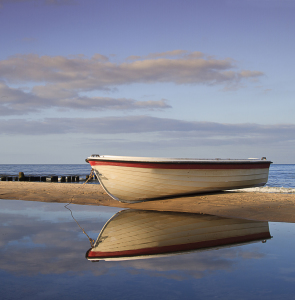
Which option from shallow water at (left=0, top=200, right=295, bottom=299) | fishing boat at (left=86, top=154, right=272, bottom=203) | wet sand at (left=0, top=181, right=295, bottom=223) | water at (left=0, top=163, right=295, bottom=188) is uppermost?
fishing boat at (left=86, top=154, right=272, bottom=203)

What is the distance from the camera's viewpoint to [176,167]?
1133 centimetres

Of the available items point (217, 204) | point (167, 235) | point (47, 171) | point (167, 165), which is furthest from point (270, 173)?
point (167, 235)

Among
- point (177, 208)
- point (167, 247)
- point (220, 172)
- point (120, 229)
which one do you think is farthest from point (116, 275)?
point (220, 172)

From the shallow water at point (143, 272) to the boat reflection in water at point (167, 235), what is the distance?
23 cm

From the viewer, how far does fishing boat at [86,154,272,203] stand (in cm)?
1105

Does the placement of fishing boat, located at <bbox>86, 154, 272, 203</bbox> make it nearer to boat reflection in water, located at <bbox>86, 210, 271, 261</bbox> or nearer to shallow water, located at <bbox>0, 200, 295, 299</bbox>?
boat reflection in water, located at <bbox>86, 210, 271, 261</bbox>

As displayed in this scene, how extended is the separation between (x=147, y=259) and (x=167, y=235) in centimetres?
176

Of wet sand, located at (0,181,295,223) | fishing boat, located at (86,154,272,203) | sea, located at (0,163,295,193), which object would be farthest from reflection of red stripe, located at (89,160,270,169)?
sea, located at (0,163,295,193)

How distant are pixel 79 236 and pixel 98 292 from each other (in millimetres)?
3061

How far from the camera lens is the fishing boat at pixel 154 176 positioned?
Answer: 11.1 metres

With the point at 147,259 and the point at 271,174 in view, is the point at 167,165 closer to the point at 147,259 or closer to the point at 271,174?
the point at 147,259

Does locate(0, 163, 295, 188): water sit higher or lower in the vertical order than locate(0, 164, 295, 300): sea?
lower

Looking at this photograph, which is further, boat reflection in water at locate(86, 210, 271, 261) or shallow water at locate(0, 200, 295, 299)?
boat reflection in water at locate(86, 210, 271, 261)

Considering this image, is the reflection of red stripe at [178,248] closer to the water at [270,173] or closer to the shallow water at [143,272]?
the shallow water at [143,272]
